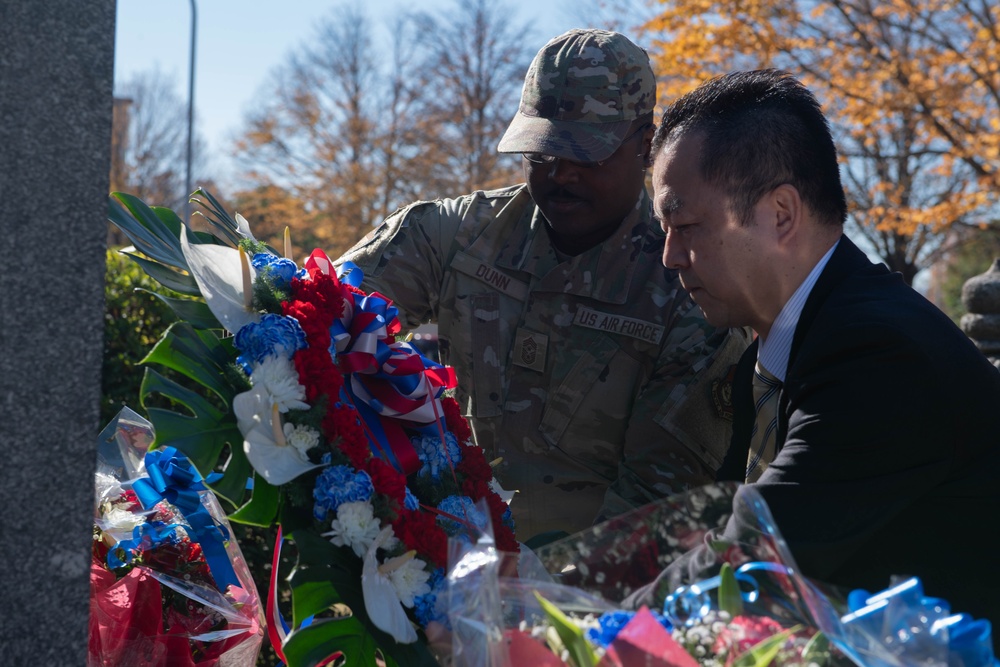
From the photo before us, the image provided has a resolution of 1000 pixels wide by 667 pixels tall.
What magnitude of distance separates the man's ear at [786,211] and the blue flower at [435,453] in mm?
827

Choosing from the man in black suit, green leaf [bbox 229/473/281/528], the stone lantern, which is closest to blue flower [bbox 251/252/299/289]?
green leaf [bbox 229/473/281/528]

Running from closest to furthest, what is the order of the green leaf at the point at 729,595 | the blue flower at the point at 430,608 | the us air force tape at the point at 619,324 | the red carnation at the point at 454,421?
the green leaf at the point at 729,595 → the blue flower at the point at 430,608 → the red carnation at the point at 454,421 → the us air force tape at the point at 619,324

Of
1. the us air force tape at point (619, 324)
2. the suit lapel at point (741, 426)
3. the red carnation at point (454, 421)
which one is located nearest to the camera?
the red carnation at point (454, 421)

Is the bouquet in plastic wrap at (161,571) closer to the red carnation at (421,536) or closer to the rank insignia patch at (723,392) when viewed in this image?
the red carnation at (421,536)

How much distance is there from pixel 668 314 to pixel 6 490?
2.08 metres

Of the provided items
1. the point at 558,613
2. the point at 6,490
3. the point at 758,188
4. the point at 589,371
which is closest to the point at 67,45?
the point at 6,490

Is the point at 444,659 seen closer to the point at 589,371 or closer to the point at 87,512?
the point at 87,512

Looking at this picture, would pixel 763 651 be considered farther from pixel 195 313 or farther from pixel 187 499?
pixel 187 499

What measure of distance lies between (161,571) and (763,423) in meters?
1.38

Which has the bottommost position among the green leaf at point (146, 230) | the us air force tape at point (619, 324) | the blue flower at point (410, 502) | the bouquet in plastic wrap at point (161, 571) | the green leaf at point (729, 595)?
the bouquet in plastic wrap at point (161, 571)

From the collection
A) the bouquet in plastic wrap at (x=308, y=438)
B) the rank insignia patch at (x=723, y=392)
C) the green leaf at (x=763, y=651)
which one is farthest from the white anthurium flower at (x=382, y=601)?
the rank insignia patch at (x=723, y=392)

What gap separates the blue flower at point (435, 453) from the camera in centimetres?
211

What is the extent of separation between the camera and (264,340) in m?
1.80

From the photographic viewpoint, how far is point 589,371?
3107 mm
